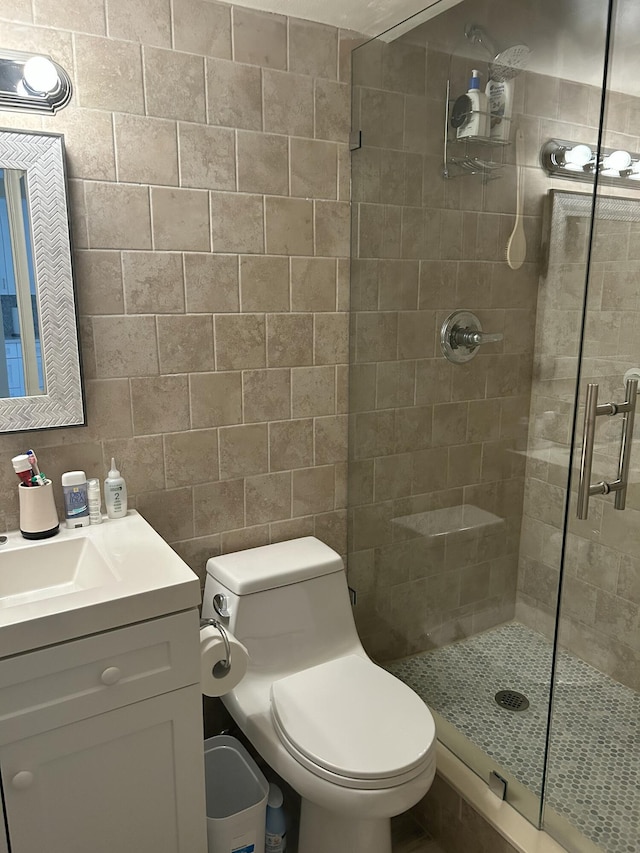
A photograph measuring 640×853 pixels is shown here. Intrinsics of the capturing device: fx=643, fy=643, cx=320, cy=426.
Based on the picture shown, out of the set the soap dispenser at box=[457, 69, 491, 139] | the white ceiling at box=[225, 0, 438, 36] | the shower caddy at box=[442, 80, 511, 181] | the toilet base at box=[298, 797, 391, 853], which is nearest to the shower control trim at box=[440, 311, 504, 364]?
the shower caddy at box=[442, 80, 511, 181]

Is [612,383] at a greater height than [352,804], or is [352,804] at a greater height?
[612,383]

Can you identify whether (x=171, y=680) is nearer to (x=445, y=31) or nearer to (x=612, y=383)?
(x=612, y=383)

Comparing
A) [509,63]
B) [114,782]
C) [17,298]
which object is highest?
[509,63]

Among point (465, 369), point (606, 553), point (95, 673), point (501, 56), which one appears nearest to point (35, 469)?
point (95, 673)

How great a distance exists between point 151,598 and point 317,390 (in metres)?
1.01

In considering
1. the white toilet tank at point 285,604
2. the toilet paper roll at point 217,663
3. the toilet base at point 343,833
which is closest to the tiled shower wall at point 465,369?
the white toilet tank at point 285,604

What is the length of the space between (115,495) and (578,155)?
1477mm

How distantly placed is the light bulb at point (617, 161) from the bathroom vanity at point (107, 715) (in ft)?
4.83

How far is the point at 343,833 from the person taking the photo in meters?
1.64

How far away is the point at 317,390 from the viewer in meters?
2.14

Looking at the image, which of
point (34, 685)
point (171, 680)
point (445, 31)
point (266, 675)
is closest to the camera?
point (34, 685)

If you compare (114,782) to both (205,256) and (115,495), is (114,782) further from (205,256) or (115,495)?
(205,256)

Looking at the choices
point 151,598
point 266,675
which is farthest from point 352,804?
point 151,598

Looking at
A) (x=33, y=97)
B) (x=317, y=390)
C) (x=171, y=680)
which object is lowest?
(x=171, y=680)
